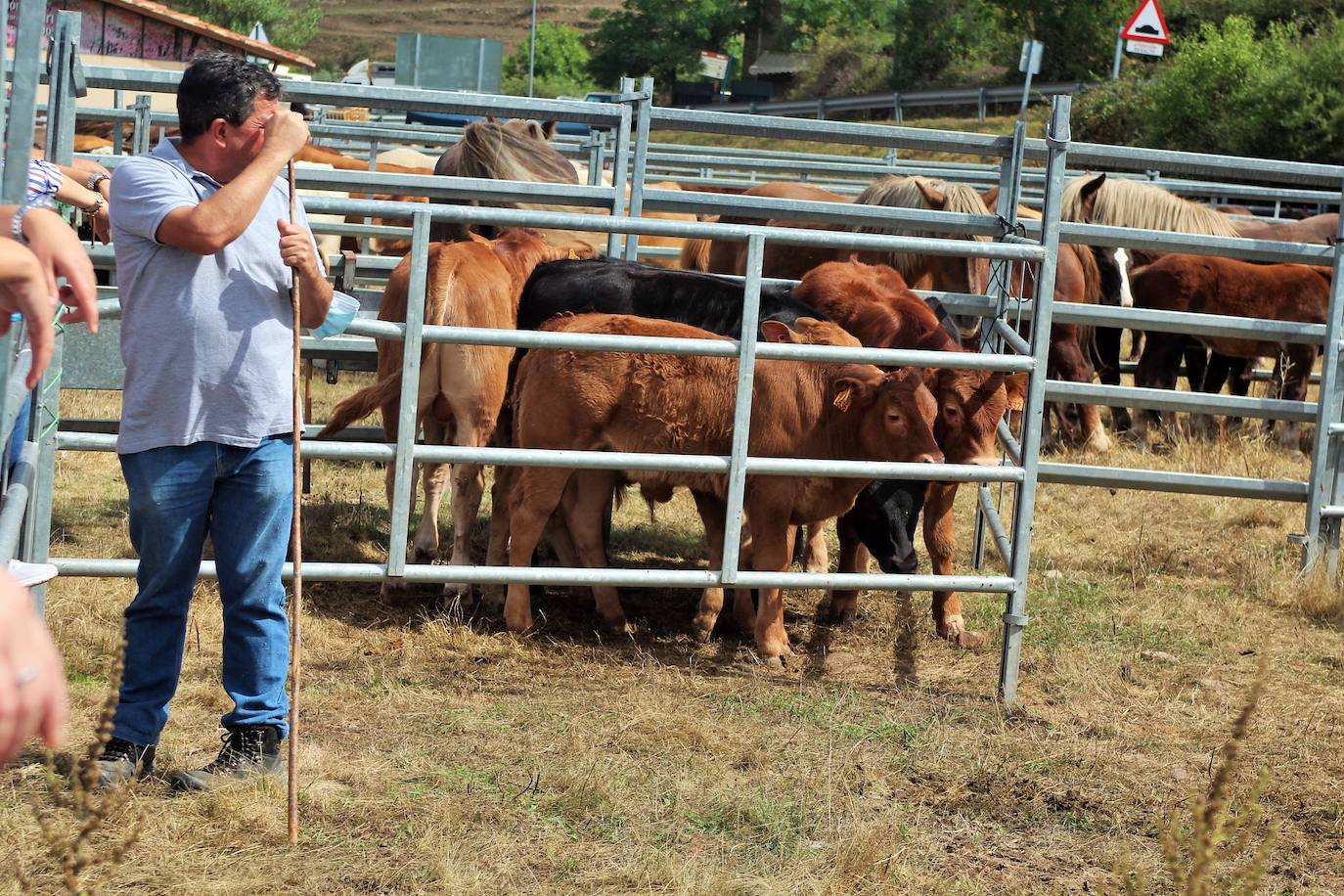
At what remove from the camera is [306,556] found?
6.74 metres

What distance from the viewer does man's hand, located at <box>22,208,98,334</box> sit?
194cm

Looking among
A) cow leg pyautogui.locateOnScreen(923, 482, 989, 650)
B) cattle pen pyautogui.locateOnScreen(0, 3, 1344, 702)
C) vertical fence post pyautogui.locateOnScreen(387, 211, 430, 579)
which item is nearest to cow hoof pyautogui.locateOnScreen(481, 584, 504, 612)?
cattle pen pyautogui.locateOnScreen(0, 3, 1344, 702)

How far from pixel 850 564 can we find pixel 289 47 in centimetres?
5334

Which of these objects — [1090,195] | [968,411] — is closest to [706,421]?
[968,411]

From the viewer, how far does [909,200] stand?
9.83 meters

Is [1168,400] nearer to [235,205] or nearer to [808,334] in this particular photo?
[808,334]

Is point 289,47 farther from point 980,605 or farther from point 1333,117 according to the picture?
point 980,605

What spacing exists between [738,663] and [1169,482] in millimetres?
2620

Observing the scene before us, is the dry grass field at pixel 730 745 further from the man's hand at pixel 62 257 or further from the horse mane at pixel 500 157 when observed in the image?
the horse mane at pixel 500 157

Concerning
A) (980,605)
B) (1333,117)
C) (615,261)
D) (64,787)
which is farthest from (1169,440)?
(1333,117)

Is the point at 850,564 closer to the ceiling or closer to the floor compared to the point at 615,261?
closer to the floor

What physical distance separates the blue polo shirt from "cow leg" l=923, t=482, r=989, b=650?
3.34m

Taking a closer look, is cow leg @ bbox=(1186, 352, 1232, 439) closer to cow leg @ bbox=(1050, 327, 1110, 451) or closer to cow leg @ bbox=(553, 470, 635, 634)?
cow leg @ bbox=(1050, 327, 1110, 451)

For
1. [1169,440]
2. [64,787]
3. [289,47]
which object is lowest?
[64,787]
